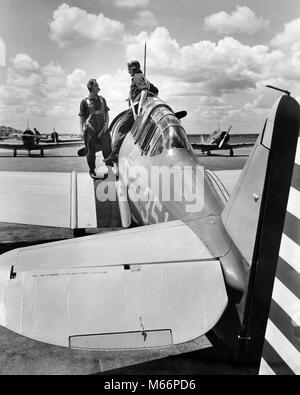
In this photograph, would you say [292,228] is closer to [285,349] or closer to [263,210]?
[263,210]

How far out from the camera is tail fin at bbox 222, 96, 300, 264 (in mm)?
1841

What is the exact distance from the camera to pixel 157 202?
3361 millimetres

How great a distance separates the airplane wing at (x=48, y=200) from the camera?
4.98 metres

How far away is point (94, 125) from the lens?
5.00 m

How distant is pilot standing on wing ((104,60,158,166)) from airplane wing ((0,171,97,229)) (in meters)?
0.66

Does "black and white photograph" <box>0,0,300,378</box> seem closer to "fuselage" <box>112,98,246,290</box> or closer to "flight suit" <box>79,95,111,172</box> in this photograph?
"fuselage" <box>112,98,246,290</box>

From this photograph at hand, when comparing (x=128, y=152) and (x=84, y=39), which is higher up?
(x=84, y=39)

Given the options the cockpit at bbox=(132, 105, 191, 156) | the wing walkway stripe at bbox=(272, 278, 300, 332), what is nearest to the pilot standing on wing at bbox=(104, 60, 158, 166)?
the cockpit at bbox=(132, 105, 191, 156)

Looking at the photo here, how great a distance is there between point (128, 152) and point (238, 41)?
2287 mm

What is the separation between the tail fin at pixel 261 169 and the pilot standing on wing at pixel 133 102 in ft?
5.97

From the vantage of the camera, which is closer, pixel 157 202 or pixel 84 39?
pixel 84 39

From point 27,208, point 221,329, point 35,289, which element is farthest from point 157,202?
point 27,208

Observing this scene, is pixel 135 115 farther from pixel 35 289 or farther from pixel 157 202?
pixel 35 289
